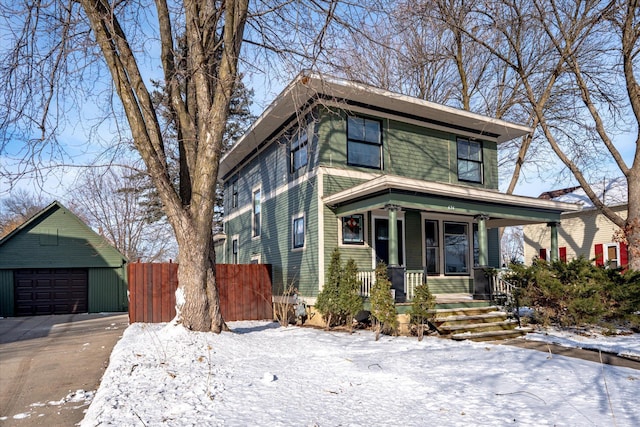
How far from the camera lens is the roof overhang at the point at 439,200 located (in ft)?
32.5

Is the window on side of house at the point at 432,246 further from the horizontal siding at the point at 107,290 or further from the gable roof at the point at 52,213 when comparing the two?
the gable roof at the point at 52,213

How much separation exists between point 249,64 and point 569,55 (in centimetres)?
1086

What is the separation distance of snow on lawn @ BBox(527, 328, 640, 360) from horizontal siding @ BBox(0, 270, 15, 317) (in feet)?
64.1

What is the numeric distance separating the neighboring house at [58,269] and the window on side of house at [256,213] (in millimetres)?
8121

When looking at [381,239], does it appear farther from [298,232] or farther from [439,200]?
[298,232]

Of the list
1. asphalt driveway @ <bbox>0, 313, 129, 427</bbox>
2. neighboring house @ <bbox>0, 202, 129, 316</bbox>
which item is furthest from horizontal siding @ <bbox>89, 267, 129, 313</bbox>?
asphalt driveway @ <bbox>0, 313, 129, 427</bbox>

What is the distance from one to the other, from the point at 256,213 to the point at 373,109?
6175 millimetres

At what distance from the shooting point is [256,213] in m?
16.1

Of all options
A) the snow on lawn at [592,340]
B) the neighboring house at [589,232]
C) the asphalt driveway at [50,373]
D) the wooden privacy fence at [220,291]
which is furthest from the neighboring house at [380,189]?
the neighboring house at [589,232]

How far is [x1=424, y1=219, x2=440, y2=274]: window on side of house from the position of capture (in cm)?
1300

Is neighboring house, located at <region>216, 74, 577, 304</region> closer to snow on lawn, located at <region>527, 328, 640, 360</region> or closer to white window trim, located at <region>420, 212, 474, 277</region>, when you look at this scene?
white window trim, located at <region>420, 212, 474, 277</region>

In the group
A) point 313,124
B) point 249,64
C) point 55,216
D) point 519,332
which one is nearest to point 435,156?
point 313,124

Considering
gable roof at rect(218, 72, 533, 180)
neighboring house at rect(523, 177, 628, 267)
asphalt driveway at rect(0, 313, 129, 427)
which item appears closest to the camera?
asphalt driveway at rect(0, 313, 129, 427)

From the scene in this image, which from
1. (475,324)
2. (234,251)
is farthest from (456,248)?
(234,251)
